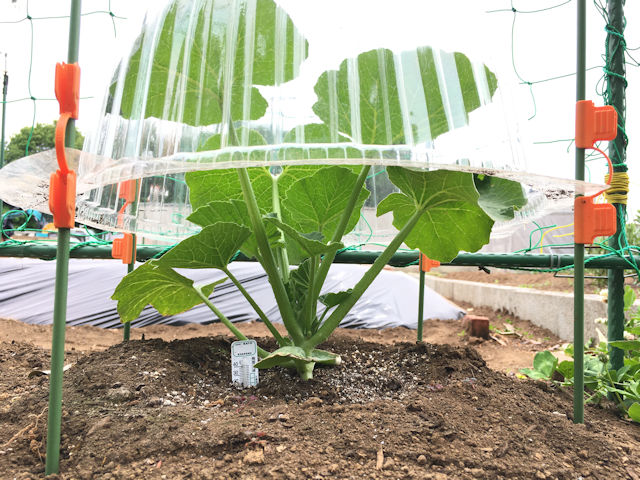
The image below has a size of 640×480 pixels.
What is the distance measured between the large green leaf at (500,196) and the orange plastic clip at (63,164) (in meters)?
0.83

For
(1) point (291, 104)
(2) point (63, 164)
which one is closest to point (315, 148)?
(1) point (291, 104)

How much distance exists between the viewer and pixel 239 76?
86 centimetres

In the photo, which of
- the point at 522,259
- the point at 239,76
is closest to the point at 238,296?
the point at 522,259

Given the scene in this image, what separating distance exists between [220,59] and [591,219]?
89 cm

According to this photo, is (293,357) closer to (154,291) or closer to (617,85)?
(154,291)

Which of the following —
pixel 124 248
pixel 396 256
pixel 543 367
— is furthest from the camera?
pixel 396 256

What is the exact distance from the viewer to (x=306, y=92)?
83 cm

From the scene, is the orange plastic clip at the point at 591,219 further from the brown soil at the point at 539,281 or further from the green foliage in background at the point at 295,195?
the brown soil at the point at 539,281

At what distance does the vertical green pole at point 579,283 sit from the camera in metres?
1.10

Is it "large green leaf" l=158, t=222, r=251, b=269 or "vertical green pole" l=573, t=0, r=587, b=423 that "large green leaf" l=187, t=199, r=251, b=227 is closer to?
"large green leaf" l=158, t=222, r=251, b=269

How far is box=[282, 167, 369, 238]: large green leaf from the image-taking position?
123 centimetres

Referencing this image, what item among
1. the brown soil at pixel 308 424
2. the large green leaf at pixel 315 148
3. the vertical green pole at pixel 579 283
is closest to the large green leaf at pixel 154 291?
the brown soil at pixel 308 424

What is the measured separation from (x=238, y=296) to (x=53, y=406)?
9.47 feet

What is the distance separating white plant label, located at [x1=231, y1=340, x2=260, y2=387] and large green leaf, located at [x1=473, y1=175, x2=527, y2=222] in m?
0.66
